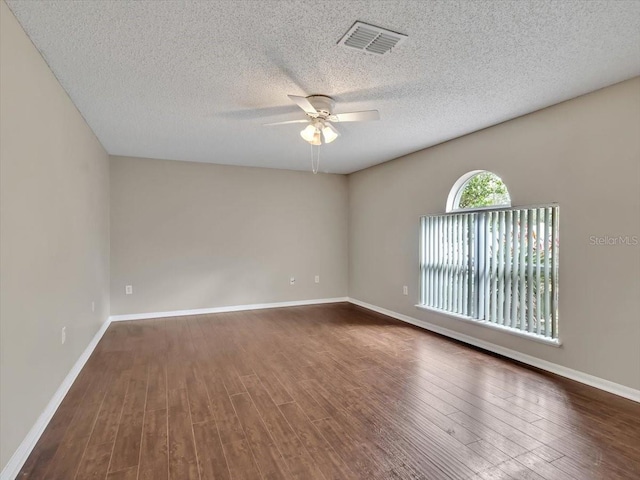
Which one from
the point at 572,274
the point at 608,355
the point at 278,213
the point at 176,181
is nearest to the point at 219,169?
the point at 176,181

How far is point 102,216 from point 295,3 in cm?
385

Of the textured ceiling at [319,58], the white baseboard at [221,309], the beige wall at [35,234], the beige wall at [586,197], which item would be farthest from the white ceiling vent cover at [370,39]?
the white baseboard at [221,309]

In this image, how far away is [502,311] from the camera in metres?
3.54

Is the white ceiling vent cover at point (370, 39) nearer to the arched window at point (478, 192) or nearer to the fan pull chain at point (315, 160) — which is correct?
the arched window at point (478, 192)

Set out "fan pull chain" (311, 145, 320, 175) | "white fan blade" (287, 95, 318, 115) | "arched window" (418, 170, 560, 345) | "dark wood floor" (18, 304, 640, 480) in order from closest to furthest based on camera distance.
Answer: "dark wood floor" (18, 304, 640, 480)
"white fan blade" (287, 95, 318, 115)
"arched window" (418, 170, 560, 345)
"fan pull chain" (311, 145, 320, 175)

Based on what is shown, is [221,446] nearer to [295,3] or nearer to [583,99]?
[295,3]

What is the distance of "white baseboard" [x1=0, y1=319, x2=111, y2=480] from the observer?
171cm

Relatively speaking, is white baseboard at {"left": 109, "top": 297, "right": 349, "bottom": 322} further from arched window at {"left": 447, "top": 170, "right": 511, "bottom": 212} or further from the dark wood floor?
arched window at {"left": 447, "top": 170, "right": 511, "bottom": 212}

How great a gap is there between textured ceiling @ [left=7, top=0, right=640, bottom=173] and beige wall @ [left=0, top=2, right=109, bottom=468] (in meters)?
0.27

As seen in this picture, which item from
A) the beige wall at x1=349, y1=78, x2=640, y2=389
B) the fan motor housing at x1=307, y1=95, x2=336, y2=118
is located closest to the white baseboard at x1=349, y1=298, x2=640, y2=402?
the beige wall at x1=349, y1=78, x2=640, y2=389

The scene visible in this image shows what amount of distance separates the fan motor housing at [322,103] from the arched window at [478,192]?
6.53 feet

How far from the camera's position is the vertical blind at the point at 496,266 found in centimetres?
312

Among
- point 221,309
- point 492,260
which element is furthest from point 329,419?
point 221,309

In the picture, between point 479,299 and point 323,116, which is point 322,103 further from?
point 479,299
